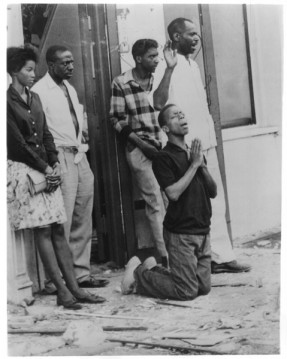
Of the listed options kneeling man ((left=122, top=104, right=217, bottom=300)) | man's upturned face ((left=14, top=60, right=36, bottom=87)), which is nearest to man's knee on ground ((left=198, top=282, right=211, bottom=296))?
kneeling man ((left=122, top=104, right=217, bottom=300))

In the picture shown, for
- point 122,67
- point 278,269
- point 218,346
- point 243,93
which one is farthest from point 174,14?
point 218,346

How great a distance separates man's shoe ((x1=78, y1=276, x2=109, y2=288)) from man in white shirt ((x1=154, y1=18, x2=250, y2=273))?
857mm

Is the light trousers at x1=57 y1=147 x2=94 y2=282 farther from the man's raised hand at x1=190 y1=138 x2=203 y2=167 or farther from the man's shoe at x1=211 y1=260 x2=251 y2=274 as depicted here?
the man's shoe at x1=211 y1=260 x2=251 y2=274

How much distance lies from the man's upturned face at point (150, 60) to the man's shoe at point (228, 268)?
1.55 meters

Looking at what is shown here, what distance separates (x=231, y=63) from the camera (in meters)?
5.14

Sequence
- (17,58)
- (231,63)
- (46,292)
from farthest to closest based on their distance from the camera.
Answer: (231,63)
(46,292)
(17,58)

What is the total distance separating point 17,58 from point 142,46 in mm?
889

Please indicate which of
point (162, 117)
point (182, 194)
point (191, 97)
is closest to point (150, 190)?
point (182, 194)

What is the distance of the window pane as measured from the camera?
16.5 feet

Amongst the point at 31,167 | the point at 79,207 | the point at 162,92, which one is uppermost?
the point at 162,92

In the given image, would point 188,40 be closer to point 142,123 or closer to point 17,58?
point 142,123

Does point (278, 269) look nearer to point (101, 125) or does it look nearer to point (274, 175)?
A: point (274, 175)

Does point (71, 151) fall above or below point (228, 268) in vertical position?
above

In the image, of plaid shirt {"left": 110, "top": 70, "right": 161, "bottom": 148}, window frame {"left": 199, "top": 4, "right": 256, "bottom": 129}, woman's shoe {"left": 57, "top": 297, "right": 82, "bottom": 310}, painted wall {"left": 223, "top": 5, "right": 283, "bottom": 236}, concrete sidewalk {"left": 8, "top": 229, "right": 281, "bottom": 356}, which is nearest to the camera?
concrete sidewalk {"left": 8, "top": 229, "right": 281, "bottom": 356}
